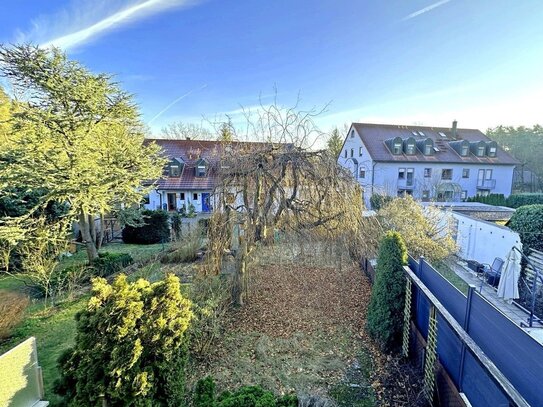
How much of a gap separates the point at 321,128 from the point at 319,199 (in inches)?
77.0

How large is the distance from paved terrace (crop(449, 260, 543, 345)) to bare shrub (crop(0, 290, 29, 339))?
10.4 metres

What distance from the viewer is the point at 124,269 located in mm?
11133

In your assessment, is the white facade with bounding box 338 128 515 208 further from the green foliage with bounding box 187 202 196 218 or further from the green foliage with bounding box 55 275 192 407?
the green foliage with bounding box 55 275 192 407

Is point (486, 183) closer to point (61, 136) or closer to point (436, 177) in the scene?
point (436, 177)

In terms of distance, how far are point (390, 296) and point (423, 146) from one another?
2595 centimetres

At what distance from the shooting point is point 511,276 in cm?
719

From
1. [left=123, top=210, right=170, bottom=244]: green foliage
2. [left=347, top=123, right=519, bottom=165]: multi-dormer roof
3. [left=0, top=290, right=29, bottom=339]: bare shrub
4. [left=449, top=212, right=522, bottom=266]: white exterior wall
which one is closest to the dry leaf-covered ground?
[left=0, top=290, right=29, bottom=339]: bare shrub

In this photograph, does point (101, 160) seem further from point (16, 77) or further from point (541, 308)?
point (541, 308)

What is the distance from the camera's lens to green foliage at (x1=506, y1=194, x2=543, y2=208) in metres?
21.0

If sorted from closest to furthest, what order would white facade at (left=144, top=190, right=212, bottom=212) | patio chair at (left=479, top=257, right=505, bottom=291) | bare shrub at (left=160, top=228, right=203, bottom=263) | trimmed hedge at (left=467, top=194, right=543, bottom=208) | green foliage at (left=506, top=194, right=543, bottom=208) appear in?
1. patio chair at (left=479, top=257, right=505, bottom=291)
2. bare shrub at (left=160, top=228, right=203, bottom=263)
3. green foliage at (left=506, top=194, right=543, bottom=208)
4. trimmed hedge at (left=467, top=194, right=543, bottom=208)
5. white facade at (left=144, top=190, right=212, bottom=212)

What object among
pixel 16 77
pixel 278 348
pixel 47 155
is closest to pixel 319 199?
pixel 278 348

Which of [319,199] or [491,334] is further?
[319,199]

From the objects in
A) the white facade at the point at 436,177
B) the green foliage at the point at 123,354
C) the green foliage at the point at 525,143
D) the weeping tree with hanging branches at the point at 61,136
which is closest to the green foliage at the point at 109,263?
the weeping tree with hanging branches at the point at 61,136

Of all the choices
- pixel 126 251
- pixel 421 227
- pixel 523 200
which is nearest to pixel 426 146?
pixel 523 200
